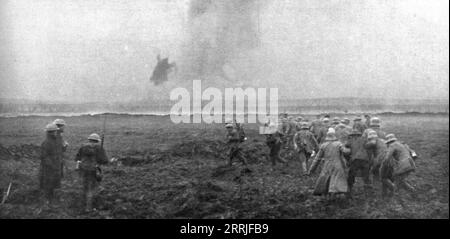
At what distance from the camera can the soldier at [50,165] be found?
786cm

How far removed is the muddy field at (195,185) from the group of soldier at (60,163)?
344 mm

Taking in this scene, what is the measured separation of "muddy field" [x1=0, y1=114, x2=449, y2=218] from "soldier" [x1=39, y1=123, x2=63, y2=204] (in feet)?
1.12

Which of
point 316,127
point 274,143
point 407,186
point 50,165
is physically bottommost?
point 407,186

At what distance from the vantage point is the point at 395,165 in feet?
24.6

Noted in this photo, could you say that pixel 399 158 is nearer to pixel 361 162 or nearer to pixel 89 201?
pixel 361 162

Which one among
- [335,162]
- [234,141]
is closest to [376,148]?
[335,162]

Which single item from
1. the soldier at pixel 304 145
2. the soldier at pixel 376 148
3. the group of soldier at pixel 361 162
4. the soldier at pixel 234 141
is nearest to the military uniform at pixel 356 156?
the group of soldier at pixel 361 162

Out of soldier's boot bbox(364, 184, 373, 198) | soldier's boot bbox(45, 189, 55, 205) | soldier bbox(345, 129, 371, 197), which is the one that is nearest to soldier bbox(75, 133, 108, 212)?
soldier's boot bbox(45, 189, 55, 205)

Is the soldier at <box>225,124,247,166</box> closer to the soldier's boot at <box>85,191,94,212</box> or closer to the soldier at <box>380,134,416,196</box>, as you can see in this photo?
the soldier at <box>380,134,416,196</box>

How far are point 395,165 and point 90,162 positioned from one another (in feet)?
21.3

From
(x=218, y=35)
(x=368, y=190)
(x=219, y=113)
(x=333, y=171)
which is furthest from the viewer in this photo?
(x=219, y=113)

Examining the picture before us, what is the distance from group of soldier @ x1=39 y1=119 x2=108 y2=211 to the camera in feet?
24.0

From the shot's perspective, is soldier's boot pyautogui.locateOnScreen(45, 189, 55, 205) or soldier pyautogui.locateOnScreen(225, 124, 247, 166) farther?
soldier pyautogui.locateOnScreen(225, 124, 247, 166)
